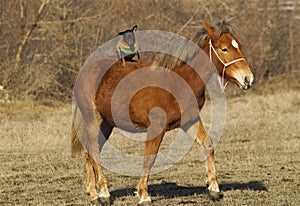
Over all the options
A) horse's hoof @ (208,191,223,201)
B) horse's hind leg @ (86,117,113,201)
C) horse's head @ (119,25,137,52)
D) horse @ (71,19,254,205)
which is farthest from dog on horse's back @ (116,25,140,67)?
horse's hoof @ (208,191,223,201)

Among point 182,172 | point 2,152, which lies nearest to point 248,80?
point 182,172

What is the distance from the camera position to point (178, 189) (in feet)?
26.0

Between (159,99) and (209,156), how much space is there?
3.21 ft

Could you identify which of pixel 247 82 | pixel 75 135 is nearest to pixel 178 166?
pixel 75 135

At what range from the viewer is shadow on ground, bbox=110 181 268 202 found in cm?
758

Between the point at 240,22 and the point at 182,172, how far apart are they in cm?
1616

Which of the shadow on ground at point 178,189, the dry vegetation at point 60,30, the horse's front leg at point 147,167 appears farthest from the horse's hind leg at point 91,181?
the dry vegetation at point 60,30

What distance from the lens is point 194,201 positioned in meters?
6.98

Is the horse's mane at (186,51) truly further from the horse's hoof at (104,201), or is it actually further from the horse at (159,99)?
the horse's hoof at (104,201)

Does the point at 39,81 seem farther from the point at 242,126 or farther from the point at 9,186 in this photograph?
the point at 9,186

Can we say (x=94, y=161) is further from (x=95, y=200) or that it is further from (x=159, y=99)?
(x=159, y=99)

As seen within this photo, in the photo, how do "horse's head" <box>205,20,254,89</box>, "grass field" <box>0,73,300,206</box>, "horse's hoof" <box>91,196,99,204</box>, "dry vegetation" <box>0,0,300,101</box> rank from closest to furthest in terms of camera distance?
1. "horse's head" <box>205,20,254,89</box>
2. "horse's hoof" <box>91,196,99,204</box>
3. "grass field" <box>0,73,300,206</box>
4. "dry vegetation" <box>0,0,300,101</box>

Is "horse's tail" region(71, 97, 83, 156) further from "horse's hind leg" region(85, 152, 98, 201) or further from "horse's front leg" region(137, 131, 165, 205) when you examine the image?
"horse's front leg" region(137, 131, 165, 205)

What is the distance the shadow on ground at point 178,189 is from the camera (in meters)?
7.58
